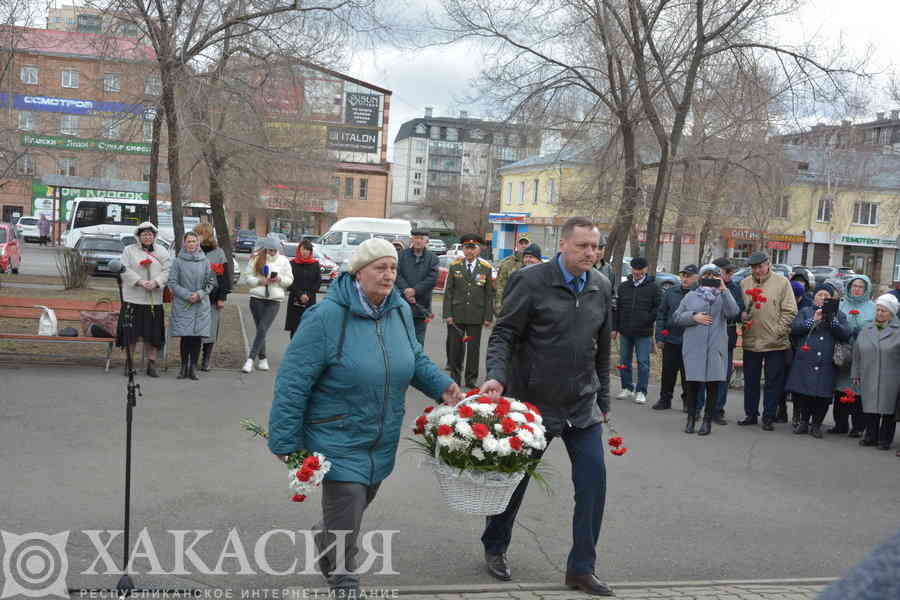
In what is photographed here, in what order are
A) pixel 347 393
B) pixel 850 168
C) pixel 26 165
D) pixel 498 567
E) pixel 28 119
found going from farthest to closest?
pixel 850 168, pixel 28 119, pixel 26 165, pixel 498 567, pixel 347 393

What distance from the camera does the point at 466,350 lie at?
12711 millimetres

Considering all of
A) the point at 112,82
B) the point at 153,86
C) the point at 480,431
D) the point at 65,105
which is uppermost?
the point at 65,105

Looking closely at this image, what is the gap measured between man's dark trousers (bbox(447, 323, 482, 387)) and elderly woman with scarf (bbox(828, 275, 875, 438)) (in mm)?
4520

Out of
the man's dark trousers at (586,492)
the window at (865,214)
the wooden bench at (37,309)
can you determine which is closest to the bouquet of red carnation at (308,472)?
the man's dark trousers at (586,492)

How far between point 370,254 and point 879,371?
7726mm

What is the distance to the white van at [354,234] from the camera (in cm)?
3862

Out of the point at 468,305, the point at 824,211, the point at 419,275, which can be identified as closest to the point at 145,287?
the point at 419,275

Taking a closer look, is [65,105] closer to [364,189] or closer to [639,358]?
[639,358]

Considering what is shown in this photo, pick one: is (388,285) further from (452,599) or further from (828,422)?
(828,422)

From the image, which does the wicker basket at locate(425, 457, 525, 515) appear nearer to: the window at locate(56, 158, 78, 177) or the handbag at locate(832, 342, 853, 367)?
the handbag at locate(832, 342, 853, 367)

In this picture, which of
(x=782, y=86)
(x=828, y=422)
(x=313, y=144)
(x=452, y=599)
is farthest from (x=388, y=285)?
(x=313, y=144)

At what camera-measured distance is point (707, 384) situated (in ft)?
34.6

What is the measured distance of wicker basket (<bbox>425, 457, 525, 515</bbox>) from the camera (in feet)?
15.0

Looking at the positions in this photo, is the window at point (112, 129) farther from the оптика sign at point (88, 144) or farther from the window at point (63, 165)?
the window at point (63, 165)
